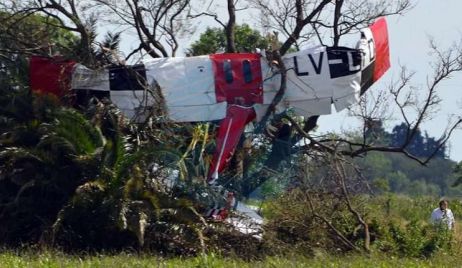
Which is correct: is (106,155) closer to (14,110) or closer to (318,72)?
(14,110)

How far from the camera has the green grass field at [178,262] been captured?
53.8ft

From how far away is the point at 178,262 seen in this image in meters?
17.5

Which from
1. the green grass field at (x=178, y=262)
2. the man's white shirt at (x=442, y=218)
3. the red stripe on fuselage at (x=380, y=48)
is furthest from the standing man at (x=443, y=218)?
the green grass field at (x=178, y=262)

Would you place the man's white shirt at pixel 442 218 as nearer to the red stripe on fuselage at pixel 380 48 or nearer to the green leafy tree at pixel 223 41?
the red stripe on fuselage at pixel 380 48

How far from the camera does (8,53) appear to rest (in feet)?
72.7

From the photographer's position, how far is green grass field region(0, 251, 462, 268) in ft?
53.8

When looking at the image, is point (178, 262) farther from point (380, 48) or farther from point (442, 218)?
point (442, 218)

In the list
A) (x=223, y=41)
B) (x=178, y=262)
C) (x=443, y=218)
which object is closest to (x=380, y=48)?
(x=443, y=218)

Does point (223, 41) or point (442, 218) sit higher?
point (223, 41)

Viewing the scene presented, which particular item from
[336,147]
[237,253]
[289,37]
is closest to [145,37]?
[289,37]

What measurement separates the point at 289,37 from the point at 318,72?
240 cm

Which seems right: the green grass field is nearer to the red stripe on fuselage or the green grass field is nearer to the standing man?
the standing man

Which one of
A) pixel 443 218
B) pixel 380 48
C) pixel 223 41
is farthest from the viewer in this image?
pixel 223 41

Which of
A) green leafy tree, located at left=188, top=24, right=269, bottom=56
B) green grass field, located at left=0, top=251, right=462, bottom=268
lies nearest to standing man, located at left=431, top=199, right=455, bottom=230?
green grass field, located at left=0, top=251, right=462, bottom=268
